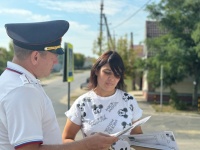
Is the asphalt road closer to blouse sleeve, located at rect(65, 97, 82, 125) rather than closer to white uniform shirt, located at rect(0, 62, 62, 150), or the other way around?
blouse sleeve, located at rect(65, 97, 82, 125)

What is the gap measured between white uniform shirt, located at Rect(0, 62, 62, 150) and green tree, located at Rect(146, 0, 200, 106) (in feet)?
46.5

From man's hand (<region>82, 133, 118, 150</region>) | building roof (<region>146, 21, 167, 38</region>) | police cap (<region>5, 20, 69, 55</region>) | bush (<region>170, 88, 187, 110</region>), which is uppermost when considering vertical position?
building roof (<region>146, 21, 167, 38</region>)

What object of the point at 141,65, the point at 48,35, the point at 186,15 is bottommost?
the point at 141,65

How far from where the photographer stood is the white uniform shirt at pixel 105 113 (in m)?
2.48

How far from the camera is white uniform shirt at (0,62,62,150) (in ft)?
4.43

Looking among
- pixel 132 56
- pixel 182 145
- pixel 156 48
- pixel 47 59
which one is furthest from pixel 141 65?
pixel 47 59

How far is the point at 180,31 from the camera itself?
1631 centimetres

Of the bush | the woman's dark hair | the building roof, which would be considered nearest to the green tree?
the bush

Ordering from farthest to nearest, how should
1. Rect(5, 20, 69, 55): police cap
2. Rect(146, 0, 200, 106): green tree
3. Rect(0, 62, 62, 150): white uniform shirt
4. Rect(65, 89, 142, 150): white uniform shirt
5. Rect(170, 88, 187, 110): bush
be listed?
Rect(170, 88, 187, 110): bush
Rect(146, 0, 200, 106): green tree
Rect(65, 89, 142, 150): white uniform shirt
Rect(5, 20, 69, 55): police cap
Rect(0, 62, 62, 150): white uniform shirt

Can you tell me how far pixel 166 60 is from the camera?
52.9 feet

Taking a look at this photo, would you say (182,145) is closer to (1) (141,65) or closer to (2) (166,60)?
(2) (166,60)

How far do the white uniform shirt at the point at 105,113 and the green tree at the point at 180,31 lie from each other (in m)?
13.0

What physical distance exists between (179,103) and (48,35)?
1545 cm

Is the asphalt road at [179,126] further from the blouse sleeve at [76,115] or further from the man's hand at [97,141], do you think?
the man's hand at [97,141]
